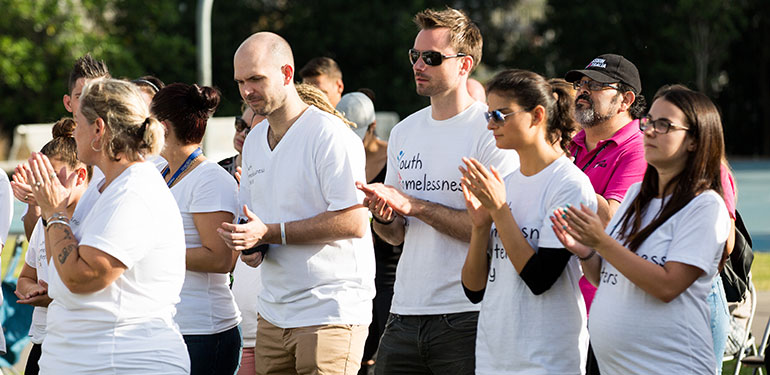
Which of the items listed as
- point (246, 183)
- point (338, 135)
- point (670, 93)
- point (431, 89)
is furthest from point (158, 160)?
point (670, 93)

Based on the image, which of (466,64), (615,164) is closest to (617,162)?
(615,164)

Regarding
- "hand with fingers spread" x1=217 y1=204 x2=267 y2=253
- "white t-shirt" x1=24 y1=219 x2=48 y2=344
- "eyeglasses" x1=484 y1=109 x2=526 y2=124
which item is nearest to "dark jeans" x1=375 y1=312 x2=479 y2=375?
"hand with fingers spread" x1=217 y1=204 x2=267 y2=253

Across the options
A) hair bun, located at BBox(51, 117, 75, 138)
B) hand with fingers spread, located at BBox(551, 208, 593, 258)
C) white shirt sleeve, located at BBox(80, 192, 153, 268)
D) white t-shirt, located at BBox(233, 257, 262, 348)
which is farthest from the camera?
white t-shirt, located at BBox(233, 257, 262, 348)

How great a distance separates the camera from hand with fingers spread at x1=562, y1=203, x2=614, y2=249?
340 cm

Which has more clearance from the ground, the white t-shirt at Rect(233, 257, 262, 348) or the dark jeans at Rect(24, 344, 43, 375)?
the white t-shirt at Rect(233, 257, 262, 348)

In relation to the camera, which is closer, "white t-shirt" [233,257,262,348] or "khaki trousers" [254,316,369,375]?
"khaki trousers" [254,316,369,375]

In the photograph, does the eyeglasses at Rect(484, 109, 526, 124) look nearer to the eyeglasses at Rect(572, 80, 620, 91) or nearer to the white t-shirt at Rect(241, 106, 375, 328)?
the white t-shirt at Rect(241, 106, 375, 328)

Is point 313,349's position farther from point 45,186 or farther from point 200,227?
point 45,186

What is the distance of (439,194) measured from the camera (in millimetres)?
4371

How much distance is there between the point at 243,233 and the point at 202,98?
90 cm

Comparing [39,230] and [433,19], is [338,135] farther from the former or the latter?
[39,230]

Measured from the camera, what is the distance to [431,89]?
4.46 meters

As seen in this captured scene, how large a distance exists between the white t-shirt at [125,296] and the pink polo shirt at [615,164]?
6.66 feet

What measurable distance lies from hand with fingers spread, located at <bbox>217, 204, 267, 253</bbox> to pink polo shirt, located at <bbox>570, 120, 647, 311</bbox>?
62.6 inches
